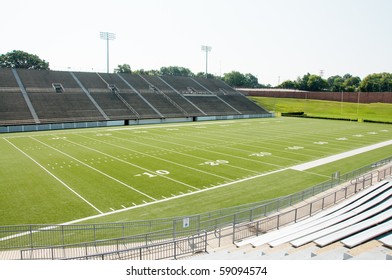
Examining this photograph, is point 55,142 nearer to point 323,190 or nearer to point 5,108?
point 5,108

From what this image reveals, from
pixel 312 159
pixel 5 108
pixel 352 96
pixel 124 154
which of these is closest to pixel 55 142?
pixel 124 154

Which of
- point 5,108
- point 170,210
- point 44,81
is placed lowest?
point 170,210

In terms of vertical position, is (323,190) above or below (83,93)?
below

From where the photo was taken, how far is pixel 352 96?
301ft

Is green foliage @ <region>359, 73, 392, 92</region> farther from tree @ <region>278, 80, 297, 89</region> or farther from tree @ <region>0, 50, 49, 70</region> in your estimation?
tree @ <region>0, 50, 49, 70</region>

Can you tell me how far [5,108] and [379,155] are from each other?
1714 inches

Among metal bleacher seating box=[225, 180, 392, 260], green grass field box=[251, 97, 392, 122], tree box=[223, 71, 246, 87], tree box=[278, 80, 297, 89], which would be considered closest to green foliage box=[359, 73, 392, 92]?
tree box=[278, 80, 297, 89]

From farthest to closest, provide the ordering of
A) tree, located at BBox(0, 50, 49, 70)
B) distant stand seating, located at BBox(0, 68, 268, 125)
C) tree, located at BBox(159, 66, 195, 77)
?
tree, located at BBox(159, 66, 195, 77) < tree, located at BBox(0, 50, 49, 70) < distant stand seating, located at BBox(0, 68, 268, 125)

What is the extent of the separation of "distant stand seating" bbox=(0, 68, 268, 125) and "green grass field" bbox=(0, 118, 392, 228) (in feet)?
35.7

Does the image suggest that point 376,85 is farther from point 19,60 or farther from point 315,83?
point 19,60

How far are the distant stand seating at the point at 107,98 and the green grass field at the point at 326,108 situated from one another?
57.3 feet

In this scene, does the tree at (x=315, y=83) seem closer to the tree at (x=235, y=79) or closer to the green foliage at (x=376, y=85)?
the green foliage at (x=376, y=85)

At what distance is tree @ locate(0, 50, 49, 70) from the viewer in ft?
311

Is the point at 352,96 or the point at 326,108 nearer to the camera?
the point at 326,108
